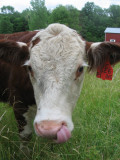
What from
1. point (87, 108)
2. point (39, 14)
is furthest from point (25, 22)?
point (87, 108)

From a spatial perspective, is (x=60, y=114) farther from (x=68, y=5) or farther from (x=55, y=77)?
(x=68, y=5)

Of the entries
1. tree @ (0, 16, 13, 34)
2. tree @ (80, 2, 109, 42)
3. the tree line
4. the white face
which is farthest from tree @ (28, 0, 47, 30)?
the white face

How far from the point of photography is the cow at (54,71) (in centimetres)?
181

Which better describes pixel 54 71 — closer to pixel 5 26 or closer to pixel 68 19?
pixel 68 19

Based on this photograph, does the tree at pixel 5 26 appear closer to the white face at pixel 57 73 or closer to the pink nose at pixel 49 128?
the white face at pixel 57 73

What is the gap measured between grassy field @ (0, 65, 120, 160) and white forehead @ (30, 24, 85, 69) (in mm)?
719

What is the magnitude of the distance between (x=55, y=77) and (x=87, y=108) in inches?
80.9

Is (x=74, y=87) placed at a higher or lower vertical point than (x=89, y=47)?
lower

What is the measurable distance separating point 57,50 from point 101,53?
65 cm

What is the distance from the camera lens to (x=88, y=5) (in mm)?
82000

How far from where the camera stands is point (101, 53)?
8.33 ft

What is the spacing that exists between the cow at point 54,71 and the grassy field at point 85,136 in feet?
1.38

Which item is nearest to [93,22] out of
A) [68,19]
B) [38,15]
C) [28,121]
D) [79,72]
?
[68,19]

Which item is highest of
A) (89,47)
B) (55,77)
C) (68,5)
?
(68,5)
